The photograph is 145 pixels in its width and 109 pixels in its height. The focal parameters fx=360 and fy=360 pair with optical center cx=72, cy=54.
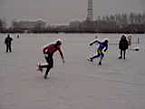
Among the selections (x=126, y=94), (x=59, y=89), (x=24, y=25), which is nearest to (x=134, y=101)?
(x=126, y=94)

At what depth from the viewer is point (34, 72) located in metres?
13.2

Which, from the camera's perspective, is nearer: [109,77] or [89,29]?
[109,77]

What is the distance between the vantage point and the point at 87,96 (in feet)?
28.0

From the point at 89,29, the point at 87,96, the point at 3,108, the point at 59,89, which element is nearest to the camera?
the point at 3,108

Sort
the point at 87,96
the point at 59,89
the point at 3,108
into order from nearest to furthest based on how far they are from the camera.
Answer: the point at 3,108
the point at 87,96
the point at 59,89

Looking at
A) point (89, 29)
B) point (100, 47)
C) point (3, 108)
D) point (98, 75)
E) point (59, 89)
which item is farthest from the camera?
point (89, 29)

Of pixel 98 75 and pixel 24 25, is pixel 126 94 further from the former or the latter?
pixel 24 25

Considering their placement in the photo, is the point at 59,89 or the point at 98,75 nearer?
the point at 59,89

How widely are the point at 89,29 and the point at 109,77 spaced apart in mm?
116816

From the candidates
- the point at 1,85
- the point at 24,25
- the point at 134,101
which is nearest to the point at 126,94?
the point at 134,101

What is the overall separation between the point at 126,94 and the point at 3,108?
10.7 feet

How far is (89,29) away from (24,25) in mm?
52062

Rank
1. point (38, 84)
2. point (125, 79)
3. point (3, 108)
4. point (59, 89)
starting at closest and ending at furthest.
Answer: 1. point (3, 108)
2. point (59, 89)
3. point (38, 84)
4. point (125, 79)

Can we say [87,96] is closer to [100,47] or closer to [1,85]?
[1,85]
